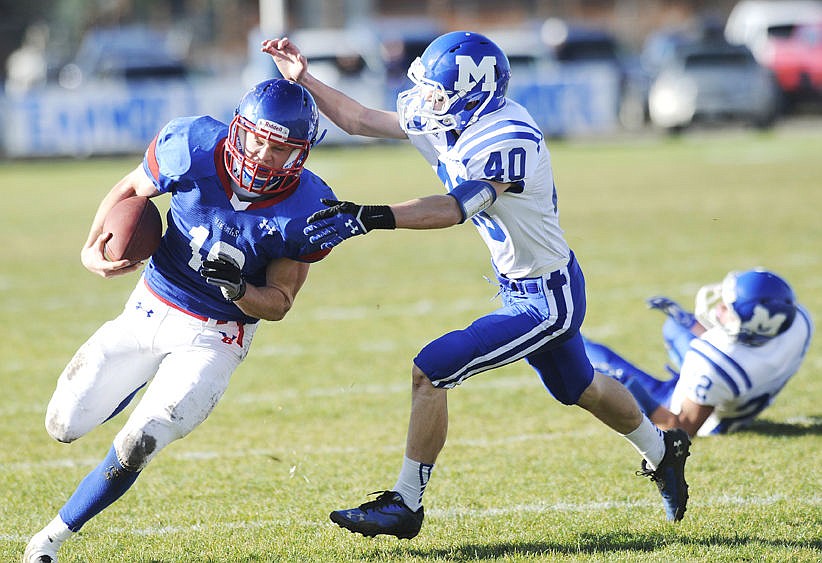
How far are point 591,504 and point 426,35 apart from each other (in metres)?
19.0

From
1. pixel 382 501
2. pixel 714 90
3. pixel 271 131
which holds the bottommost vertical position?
pixel 714 90

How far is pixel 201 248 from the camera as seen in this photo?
12.5ft

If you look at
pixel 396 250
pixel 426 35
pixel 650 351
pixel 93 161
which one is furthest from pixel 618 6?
pixel 650 351

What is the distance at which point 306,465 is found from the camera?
4.63 m

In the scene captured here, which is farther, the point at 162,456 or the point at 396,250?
the point at 396,250

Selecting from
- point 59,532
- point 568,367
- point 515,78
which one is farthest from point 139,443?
point 515,78

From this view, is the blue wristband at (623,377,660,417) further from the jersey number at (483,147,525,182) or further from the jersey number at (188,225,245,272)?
the jersey number at (188,225,245,272)

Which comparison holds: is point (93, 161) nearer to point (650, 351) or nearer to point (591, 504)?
point (650, 351)

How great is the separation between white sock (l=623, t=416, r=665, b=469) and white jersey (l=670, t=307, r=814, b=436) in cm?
72

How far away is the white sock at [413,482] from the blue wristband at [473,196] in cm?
80

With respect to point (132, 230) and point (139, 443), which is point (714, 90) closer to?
point (132, 230)

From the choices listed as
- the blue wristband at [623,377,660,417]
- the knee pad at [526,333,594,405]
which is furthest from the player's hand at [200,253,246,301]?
the blue wristband at [623,377,660,417]

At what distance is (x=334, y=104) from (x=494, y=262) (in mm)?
979

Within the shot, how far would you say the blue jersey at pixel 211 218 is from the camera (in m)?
3.76
